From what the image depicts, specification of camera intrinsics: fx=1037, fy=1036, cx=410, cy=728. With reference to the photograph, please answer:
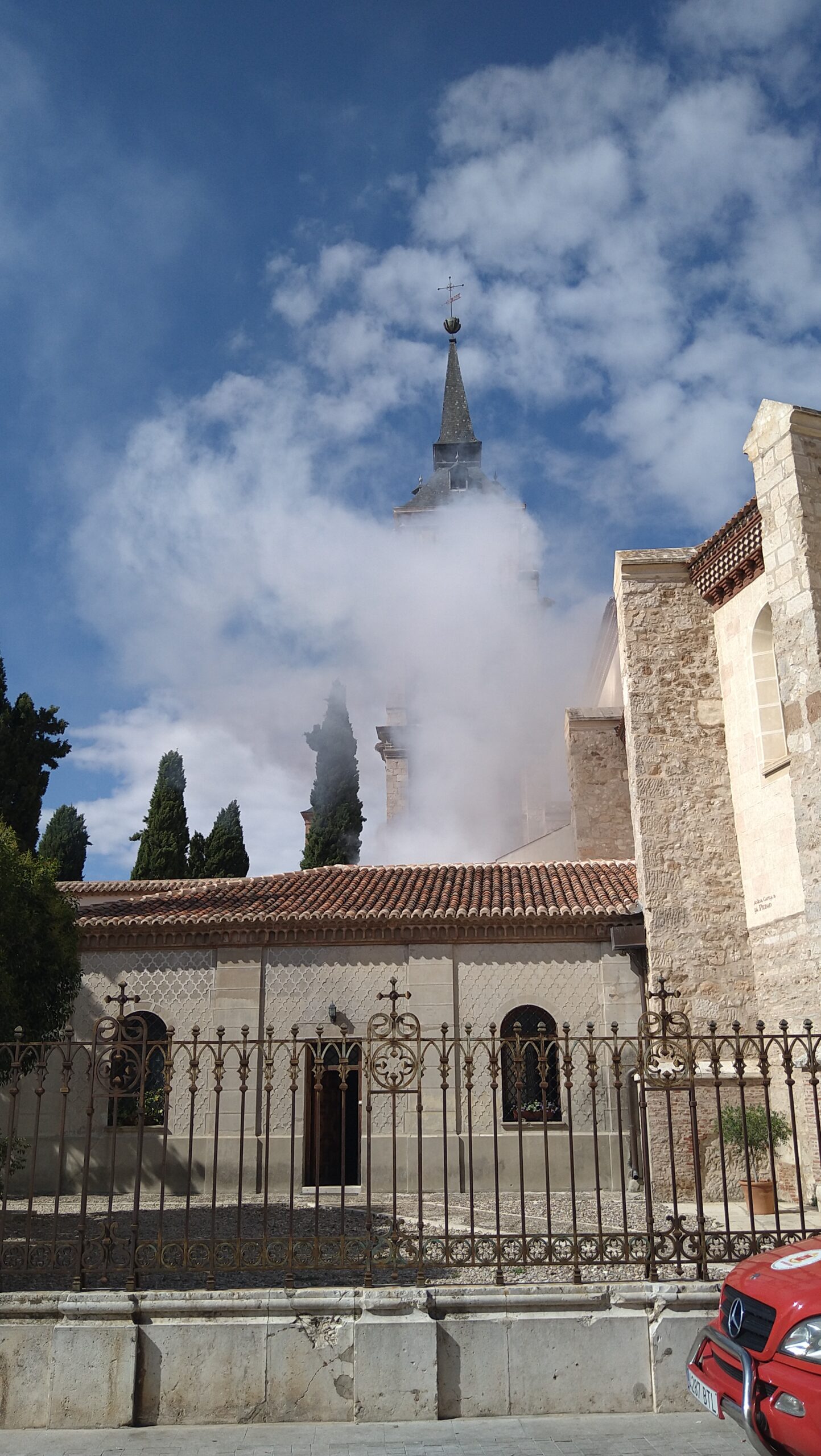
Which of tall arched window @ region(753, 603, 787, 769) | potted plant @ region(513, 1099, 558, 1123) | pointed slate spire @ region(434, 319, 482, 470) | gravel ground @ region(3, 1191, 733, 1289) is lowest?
gravel ground @ region(3, 1191, 733, 1289)

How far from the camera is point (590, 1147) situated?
1376cm

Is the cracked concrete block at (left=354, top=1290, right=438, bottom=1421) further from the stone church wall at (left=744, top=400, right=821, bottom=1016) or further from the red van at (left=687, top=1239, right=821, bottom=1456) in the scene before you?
the stone church wall at (left=744, top=400, right=821, bottom=1016)

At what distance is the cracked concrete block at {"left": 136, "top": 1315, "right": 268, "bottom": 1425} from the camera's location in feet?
17.9

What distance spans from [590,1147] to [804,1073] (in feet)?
13.3

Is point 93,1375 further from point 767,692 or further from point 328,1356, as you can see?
point 767,692

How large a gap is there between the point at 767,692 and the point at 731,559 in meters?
1.80

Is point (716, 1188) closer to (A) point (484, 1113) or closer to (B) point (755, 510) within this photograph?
(A) point (484, 1113)

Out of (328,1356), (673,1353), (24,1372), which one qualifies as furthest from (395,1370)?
(24,1372)

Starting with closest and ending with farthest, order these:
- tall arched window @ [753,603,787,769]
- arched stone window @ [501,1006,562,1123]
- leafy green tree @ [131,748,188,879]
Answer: tall arched window @ [753,603,787,769] < arched stone window @ [501,1006,562,1123] < leafy green tree @ [131,748,188,879]

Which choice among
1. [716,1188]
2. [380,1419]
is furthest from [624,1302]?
[716,1188]

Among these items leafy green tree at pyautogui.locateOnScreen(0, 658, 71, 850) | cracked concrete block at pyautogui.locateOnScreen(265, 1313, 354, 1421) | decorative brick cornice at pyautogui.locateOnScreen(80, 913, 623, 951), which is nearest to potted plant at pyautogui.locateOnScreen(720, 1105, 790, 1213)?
decorative brick cornice at pyautogui.locateOnScreen(80, 913, 623, 951)

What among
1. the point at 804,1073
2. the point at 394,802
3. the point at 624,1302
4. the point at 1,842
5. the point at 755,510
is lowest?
the point at 624,1302

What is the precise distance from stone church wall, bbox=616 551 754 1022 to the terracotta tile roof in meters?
1.93

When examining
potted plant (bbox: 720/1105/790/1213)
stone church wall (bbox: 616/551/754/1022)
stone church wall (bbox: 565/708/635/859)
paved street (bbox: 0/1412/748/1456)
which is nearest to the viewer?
paved street (bbox: 0/1412/748/1456)
